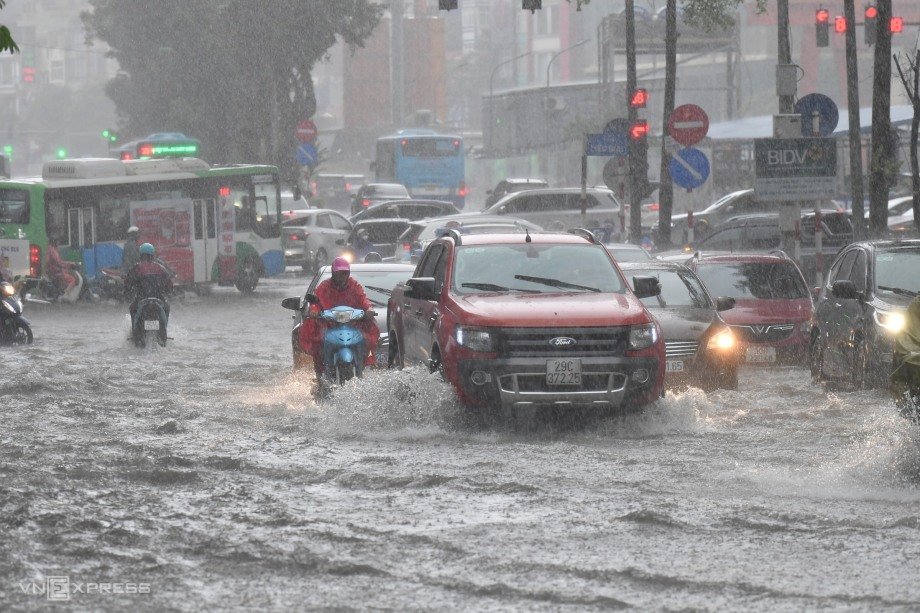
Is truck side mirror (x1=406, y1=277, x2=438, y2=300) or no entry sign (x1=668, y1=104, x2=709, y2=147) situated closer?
truck side mirror (x1=406, y1=277, x2=438, y2=300)

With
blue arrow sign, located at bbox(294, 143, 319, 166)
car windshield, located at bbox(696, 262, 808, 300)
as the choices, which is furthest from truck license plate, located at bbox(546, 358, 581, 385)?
blue arrow sign, located at bbox(294, 143, 319, 166)

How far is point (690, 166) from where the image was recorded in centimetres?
2689

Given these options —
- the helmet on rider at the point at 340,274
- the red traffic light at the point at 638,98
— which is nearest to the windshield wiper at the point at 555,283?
the helmet on rider at the point at 340,274

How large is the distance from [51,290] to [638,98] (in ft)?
39.3

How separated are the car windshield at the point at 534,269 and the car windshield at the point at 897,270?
3038 mm

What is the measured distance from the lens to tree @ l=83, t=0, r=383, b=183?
5558 cm

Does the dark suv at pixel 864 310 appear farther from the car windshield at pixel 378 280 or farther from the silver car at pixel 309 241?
the silver car at pixel 309 241

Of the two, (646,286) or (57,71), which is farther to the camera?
(57,71)

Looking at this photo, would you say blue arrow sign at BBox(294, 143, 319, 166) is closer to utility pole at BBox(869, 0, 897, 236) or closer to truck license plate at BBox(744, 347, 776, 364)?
utility pole at BBox(869, 0, 897, 236)

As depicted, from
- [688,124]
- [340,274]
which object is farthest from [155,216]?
[340,274]

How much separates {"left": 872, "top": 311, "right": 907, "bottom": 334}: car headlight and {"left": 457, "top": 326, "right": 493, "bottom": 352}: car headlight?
395 centimetres

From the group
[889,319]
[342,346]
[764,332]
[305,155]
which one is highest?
[305,155]

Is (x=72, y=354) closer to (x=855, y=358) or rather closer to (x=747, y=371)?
(x=747, y=371)

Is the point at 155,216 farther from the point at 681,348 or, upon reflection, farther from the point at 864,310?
the point at 864,310
